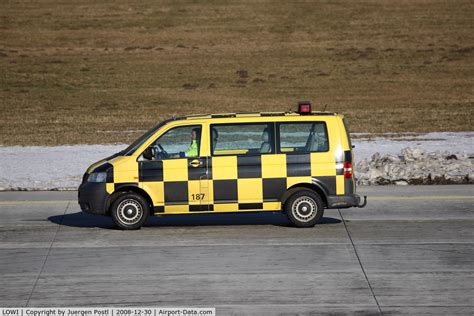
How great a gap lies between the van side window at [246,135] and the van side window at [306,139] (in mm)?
162

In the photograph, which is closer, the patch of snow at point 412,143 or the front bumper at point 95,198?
the front bumper at point 95,198

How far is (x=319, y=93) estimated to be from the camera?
1519 inches

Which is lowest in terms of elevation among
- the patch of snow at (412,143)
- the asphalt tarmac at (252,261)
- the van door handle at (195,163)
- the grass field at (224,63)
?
the asphalt tarmac at (252,261)

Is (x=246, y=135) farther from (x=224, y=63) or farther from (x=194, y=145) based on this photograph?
(x=224, y=63)

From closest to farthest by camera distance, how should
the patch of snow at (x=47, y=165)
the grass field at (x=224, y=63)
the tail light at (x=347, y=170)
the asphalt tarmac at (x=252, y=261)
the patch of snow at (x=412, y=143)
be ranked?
the asphalt tarmac at (x=252, y=261), the tail light at (x=347, y=170), the patch of snow at (x=47, y=165), the patch of snow at (x=412, y=143), the grass field at (x=224, y=63)

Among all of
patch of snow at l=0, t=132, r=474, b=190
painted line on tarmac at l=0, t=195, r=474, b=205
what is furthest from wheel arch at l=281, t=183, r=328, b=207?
patch of snow at l=0, t=132, r=474, b=190

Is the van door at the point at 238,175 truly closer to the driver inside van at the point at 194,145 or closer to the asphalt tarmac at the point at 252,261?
the driver inside van at the point at 194,145

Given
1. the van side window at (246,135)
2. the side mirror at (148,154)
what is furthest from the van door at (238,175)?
the side mirror at (148,154)

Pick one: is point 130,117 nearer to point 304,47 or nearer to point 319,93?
point 319,93

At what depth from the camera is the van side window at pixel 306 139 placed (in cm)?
Result: 1348

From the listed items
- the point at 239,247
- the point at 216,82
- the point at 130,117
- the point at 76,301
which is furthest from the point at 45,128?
the point at 76,301

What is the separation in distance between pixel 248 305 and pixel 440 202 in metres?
6.83

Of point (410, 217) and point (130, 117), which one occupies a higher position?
point (130, 117)

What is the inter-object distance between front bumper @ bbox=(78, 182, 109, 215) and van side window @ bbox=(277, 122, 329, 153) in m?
2.58
